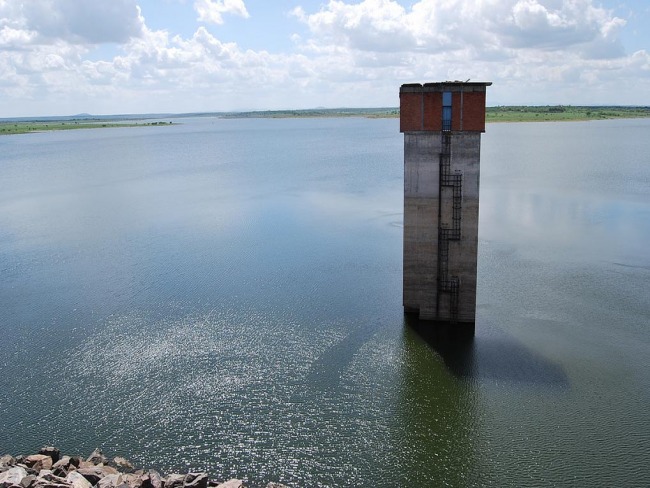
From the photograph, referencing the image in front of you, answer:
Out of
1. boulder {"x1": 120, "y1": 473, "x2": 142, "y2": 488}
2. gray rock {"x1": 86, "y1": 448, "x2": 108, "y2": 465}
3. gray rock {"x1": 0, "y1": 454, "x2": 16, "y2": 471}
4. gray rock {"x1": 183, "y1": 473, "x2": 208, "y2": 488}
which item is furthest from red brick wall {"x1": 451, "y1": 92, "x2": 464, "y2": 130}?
gray rock {"x1": 0, "y1": 454, "x2": 16, "y2": 471}

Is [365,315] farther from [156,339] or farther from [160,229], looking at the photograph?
[160,229]

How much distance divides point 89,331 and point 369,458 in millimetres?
17239

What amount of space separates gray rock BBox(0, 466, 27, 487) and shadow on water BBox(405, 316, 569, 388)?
17176 mm

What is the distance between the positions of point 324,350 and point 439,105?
12977 millimetres

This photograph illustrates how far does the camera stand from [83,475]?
731 inches

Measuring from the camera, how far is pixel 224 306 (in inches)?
1334

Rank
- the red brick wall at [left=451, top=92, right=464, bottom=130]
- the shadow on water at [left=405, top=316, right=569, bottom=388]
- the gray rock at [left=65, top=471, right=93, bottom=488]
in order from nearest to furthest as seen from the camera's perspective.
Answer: the gray rock at [left=65, top=471, right=93, bottom=488] < the shadow on water at [left=405, top=316, right=569, bottom=388] < the red brick wall at [left=451, top=92, right=464, bottom=130]

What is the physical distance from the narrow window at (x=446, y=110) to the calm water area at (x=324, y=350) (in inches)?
406

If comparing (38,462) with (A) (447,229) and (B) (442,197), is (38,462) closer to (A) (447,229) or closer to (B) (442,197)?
(A) (447,229)

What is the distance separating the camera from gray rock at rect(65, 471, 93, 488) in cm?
1770

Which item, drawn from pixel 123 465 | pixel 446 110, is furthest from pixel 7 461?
pixel 446 110

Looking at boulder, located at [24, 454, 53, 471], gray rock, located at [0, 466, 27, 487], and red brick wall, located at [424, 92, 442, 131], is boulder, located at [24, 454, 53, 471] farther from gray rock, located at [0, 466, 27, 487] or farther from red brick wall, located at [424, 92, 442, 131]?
red brick wall, located at [424, 92, 442, 131]

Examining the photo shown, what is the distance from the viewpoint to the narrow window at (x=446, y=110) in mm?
28812

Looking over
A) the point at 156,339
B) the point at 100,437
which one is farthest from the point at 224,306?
the point at 100,437
